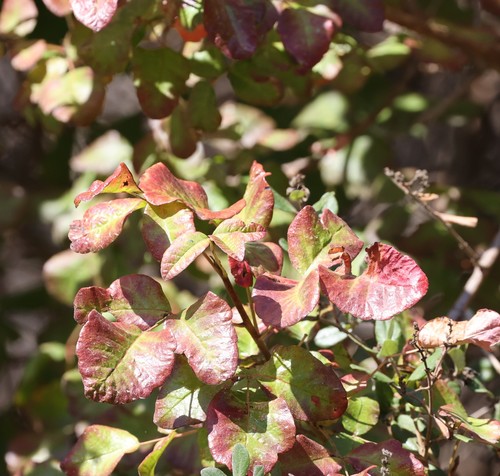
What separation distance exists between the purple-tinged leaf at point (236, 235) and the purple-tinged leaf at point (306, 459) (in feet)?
0.56

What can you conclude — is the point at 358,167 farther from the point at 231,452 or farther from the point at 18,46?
the point at 231,452

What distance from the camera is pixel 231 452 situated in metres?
0.66

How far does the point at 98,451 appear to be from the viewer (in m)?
0.77

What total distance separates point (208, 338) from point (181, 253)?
72 millimetres

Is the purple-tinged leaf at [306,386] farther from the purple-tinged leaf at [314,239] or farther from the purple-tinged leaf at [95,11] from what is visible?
the purple-tinged leaf at [95,11]

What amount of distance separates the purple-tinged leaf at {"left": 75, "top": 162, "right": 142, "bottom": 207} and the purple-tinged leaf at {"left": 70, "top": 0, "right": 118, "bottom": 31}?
0.74ft

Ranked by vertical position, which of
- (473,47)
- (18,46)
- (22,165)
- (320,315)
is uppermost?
(18,46)

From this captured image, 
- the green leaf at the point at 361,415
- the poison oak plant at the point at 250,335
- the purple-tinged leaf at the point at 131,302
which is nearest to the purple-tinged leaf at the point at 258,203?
the poison oak plant at the point at 250,335

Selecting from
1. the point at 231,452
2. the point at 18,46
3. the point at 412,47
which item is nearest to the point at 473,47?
the point at 412,47

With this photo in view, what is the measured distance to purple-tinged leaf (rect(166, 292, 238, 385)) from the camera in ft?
2.12

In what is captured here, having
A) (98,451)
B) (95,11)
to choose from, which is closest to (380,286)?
(98,451)

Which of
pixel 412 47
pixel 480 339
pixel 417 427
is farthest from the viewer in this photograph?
pixel 412 47

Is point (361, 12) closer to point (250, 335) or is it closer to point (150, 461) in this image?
point (250, 335)

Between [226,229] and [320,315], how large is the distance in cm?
21
